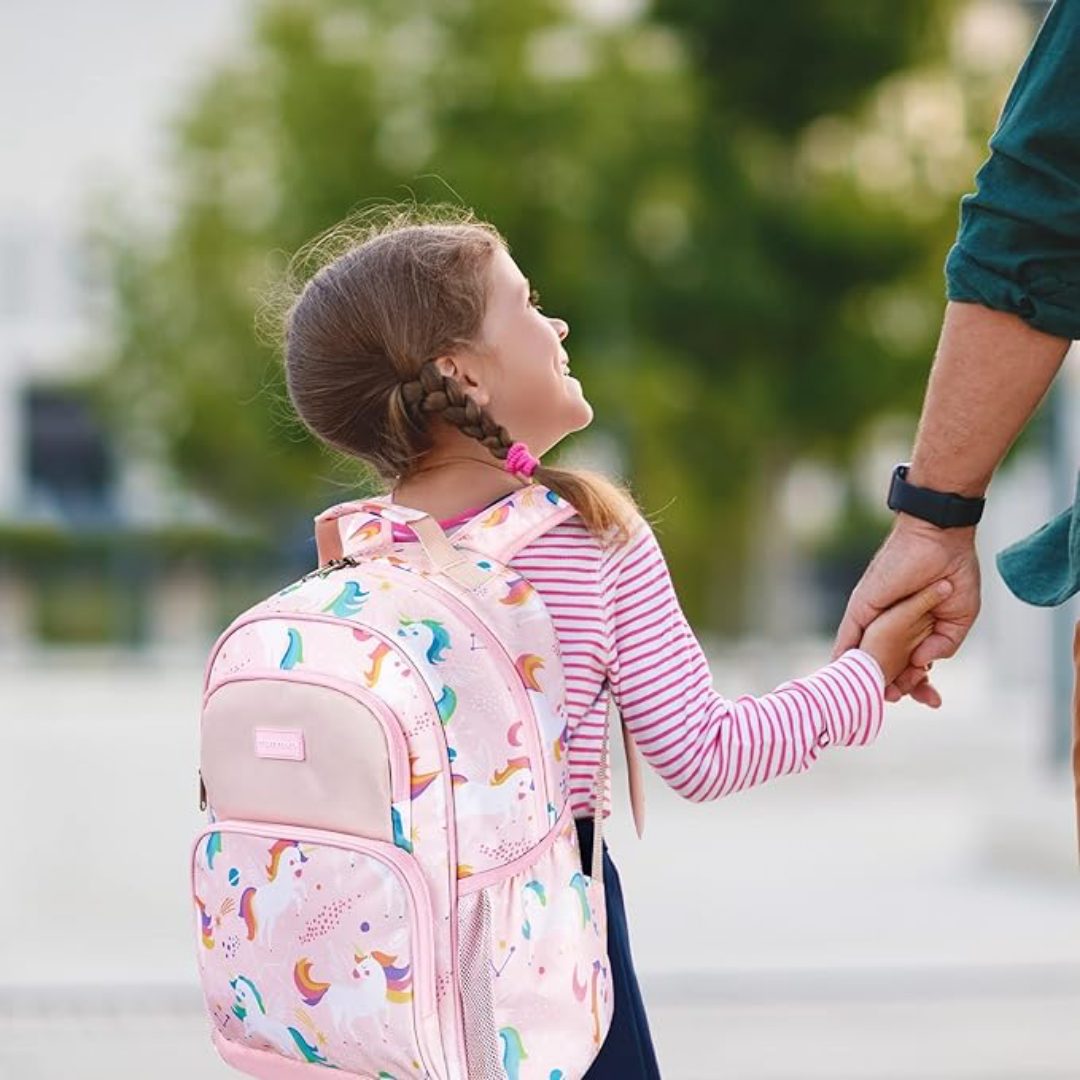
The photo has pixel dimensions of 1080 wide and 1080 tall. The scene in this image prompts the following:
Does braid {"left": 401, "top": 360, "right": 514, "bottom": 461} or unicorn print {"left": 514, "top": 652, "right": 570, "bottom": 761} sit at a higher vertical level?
braid {"left": 401, "top": 360, "right": 514, "bottom": 461}

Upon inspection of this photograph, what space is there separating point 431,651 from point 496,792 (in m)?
0.14

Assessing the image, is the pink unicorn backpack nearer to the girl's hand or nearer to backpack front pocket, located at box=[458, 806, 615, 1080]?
backpack front pocket, located at box=[458, 806, 615, 1080]

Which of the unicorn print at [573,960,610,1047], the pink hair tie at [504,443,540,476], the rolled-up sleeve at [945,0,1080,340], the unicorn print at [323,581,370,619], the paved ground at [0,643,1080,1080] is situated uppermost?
the rolled-up sleeve at [945,0,1080,340]

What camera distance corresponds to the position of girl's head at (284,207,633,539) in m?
1.99

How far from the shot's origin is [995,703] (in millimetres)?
16750

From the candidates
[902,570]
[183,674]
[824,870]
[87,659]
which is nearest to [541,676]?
[902,570]

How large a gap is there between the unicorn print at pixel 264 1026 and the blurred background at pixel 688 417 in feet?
2.10

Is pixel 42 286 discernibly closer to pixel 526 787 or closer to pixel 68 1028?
pixel 68 1028

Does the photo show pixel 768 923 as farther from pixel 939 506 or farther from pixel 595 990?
pixel 595 990

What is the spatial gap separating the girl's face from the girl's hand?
0.42 meters

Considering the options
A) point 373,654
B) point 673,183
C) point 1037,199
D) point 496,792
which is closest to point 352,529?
point 373,654

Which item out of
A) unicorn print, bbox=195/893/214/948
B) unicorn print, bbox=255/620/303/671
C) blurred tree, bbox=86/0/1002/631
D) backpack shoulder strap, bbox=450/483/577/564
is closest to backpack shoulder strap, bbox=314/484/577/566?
backpack shoulder strap, bbox=450/483/577/564

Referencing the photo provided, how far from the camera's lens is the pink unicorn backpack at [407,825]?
184cm

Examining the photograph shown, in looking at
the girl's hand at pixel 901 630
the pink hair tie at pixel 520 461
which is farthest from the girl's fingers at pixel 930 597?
the pink hair tie at pixel 520 461
